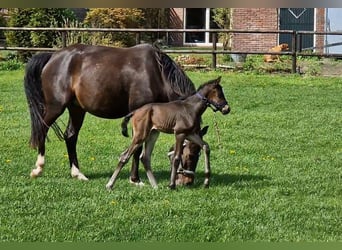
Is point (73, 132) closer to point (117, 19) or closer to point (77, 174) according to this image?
point (77, 174)

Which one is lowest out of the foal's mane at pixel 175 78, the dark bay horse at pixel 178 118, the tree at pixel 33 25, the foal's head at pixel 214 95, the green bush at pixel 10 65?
the dark bay horse at pixel 178 118

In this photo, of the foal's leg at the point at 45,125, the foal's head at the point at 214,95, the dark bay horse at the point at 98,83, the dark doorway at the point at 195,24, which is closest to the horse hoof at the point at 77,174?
the dark bay horse at the point at 98,83

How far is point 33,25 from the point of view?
20250mm

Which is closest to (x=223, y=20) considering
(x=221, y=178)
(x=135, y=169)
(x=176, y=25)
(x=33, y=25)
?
(x=176, y=25)

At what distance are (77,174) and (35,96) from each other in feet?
3.45

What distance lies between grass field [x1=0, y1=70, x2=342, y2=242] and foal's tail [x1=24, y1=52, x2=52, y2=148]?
465 mm

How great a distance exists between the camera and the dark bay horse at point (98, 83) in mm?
7121

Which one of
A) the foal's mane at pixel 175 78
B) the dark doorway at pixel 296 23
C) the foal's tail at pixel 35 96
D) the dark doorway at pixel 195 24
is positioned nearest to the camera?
the foal's mane at pixel 175 78

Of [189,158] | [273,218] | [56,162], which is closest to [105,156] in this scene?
[56,162]

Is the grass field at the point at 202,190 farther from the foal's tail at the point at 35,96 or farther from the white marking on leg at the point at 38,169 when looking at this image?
the foal's tail at the point at 35,96

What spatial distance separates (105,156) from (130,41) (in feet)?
44.1

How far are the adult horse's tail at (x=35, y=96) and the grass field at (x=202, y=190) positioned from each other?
1.54ft

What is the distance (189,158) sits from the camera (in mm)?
6918

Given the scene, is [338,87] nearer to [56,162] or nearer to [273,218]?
[56,162]
